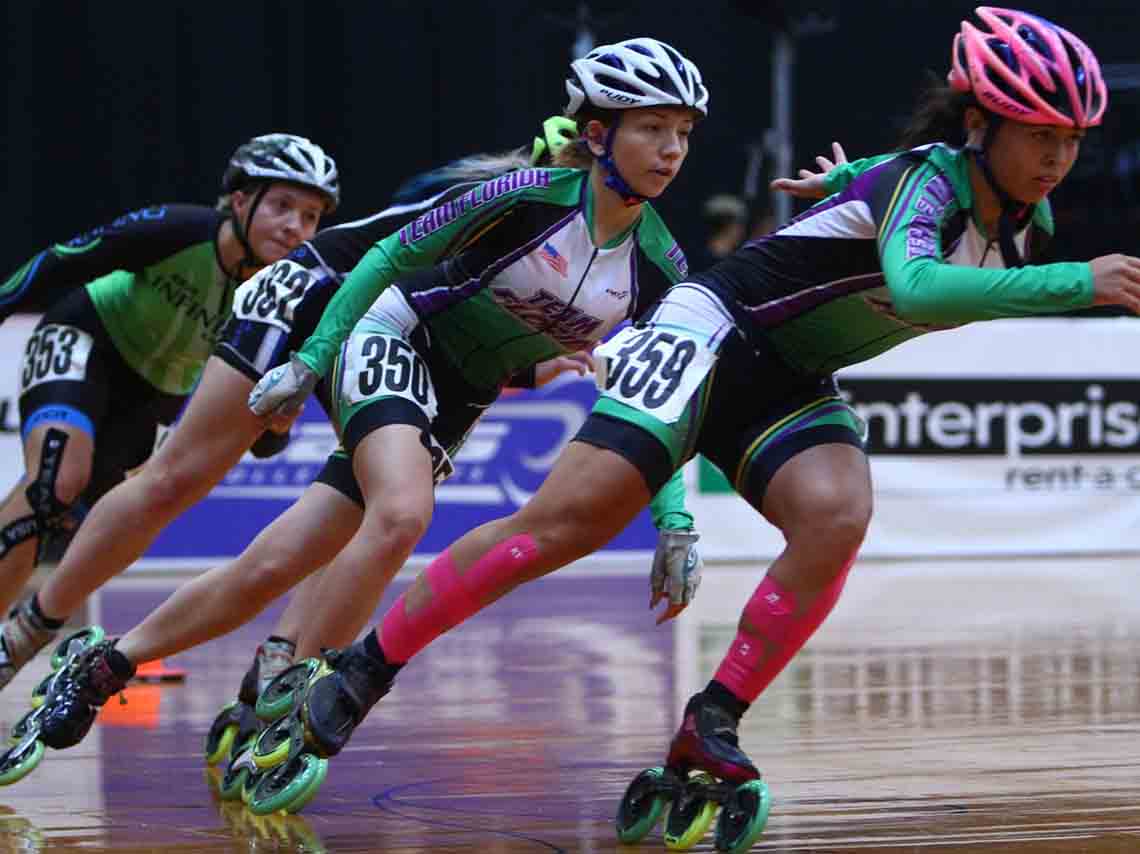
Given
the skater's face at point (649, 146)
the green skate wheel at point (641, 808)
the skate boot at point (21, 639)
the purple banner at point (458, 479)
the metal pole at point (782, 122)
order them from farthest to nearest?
1. the metal pole at point (782, 122)
2. the purple banner at point (458, 479)
3. the skate boot at point (21, 639)
4. the skater's face at point (649, 146)
5. the green skate wheel at point (641, 808)

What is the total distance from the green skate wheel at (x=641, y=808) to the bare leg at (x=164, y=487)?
1745 mm

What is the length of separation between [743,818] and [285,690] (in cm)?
123

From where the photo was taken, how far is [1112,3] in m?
14.9

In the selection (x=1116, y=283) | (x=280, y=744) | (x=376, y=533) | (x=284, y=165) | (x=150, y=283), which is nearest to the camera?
(x=1116, y=283)

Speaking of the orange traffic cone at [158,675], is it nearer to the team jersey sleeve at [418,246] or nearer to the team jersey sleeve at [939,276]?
the team jersey sleeve at [418,246]

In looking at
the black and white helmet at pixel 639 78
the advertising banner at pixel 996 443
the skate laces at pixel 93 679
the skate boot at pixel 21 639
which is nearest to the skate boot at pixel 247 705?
the skate laces at pixel 93 679

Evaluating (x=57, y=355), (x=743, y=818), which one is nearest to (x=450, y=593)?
(x=743, y=818)

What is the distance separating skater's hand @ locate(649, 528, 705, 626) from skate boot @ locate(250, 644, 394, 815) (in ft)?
2.20

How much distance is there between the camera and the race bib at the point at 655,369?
4266mm

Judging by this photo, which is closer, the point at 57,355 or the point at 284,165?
the point at 284,165

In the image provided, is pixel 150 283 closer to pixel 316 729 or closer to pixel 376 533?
pixel 376 533

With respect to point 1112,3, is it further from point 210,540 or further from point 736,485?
Answer: point 736,485

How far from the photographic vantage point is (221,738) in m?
5.51

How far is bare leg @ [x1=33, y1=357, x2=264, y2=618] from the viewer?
5570 millimetres
